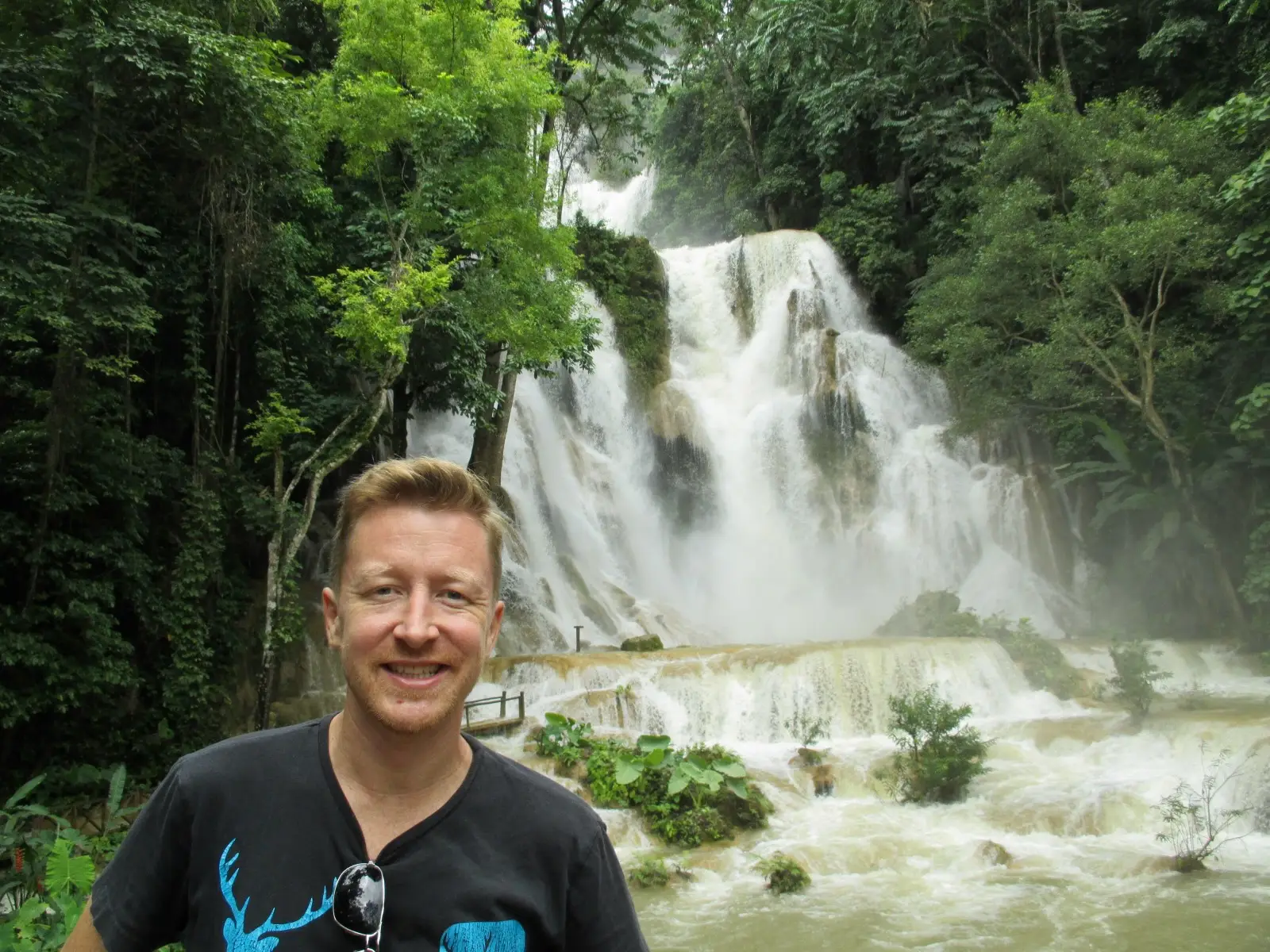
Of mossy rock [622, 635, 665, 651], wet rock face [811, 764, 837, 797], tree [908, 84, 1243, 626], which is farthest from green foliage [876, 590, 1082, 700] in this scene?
wet rock face [811, 764, 837, 797]

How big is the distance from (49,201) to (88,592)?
3.30 metres

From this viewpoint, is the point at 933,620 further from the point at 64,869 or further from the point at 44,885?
the point at 64,869

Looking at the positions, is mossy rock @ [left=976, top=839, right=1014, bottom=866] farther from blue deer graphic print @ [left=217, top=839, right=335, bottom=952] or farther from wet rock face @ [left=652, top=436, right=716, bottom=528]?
wet rock face @ [left=652, top=436, right=716, bottom=528]

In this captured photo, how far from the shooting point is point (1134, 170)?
1506 cm

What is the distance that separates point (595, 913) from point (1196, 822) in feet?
25.8

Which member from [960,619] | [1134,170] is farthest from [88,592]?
[1134,170]

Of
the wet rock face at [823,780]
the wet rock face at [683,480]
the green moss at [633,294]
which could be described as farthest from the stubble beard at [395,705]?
the green moss at [633,294]

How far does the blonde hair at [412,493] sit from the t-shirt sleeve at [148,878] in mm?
388

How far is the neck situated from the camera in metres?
1.32

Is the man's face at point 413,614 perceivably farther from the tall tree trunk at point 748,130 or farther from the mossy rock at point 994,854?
the tall tree trunk at point 748,130

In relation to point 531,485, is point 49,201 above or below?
above

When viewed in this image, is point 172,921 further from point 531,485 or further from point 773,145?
point 773,145

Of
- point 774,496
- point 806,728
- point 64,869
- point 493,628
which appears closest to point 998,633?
point 806,728

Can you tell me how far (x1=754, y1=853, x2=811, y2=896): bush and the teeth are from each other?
618cm
